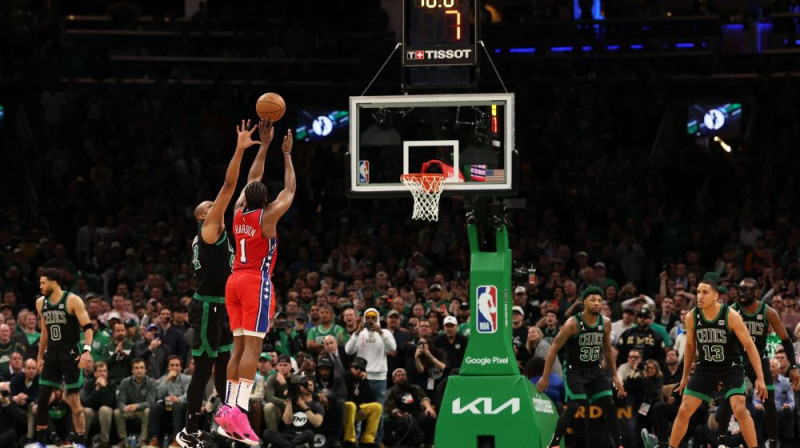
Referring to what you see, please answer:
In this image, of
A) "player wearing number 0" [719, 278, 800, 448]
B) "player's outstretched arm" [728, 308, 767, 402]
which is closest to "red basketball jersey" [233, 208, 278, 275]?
"player's outstretched arm" [728, 308, 767, 402]

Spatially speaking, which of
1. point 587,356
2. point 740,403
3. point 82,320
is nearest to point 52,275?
point 82,320

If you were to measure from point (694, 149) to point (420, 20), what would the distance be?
40.8ft

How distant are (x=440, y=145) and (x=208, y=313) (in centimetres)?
376

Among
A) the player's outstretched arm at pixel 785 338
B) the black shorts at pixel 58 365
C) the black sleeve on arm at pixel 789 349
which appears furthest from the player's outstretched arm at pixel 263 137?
the black sleeve on arm at pixel 789 349

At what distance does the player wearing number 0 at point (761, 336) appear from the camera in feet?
50.6

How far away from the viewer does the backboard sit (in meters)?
15.1

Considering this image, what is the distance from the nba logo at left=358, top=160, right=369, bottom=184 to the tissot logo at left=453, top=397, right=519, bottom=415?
2621mm

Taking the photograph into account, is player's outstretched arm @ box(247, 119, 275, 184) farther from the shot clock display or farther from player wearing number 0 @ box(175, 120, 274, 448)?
the shot clock display

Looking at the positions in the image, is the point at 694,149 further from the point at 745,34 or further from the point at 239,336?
the point at 239,336

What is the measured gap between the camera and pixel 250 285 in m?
12.2

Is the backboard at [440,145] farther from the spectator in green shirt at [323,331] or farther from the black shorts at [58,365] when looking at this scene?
the spectator in green shirt at [323,331]

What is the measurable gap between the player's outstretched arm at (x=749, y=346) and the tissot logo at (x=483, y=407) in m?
2.46

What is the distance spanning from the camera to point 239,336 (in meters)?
12.3

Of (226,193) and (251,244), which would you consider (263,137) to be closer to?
(226,193)
